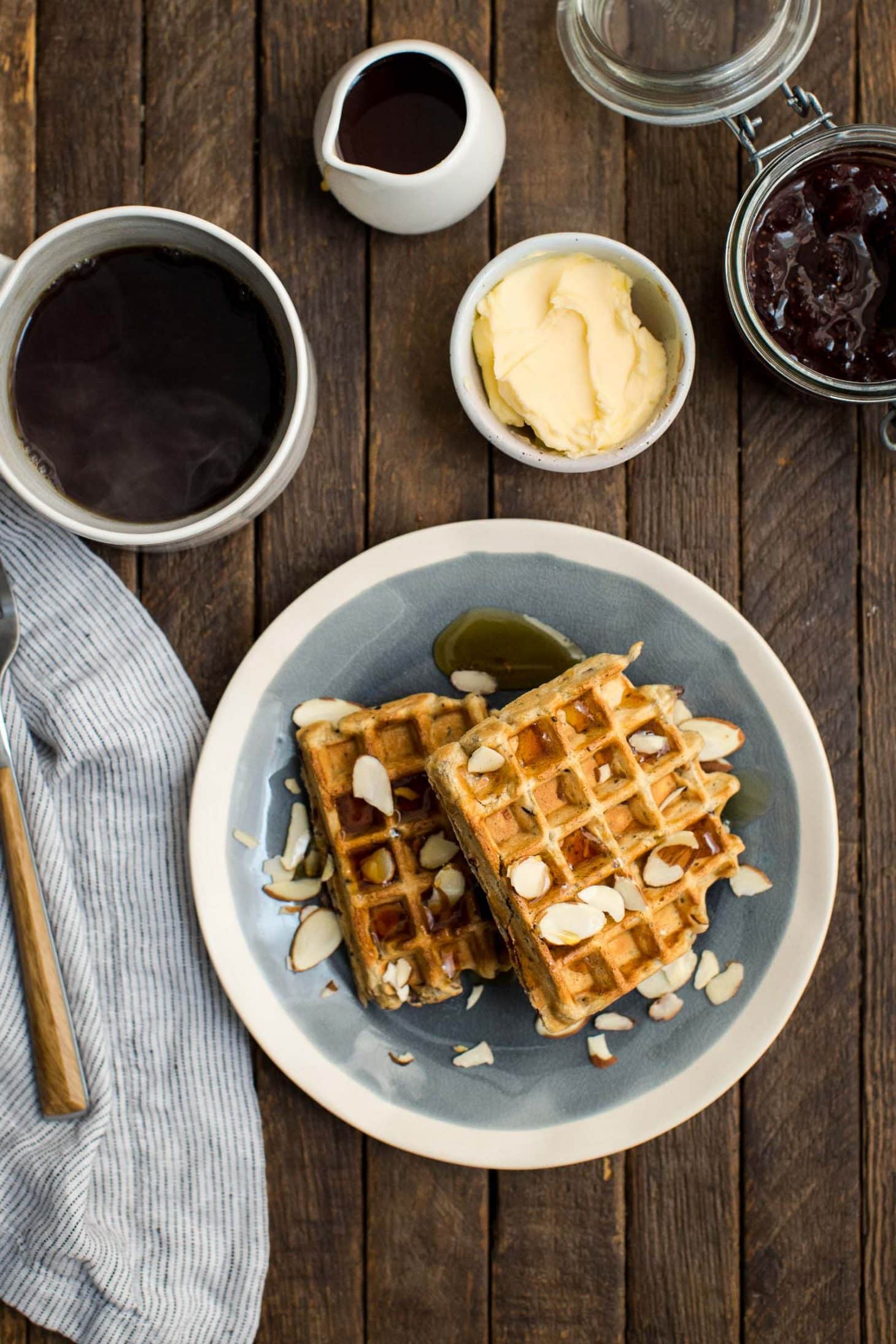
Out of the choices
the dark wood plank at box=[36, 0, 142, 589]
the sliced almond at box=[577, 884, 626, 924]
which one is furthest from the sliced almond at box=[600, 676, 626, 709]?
the dark wood plank at box=[36, 0, 142, 589]

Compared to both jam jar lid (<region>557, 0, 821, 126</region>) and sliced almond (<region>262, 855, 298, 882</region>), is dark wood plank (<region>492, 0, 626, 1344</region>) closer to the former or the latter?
jam jar lid (<region>557, 0, 821, 126</region>)

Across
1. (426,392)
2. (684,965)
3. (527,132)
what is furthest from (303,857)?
(527,132)

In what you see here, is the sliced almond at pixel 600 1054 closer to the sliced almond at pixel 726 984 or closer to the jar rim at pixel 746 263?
the sliced almond at pixel 726 984

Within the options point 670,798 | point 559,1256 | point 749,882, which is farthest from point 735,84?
point 559,1256

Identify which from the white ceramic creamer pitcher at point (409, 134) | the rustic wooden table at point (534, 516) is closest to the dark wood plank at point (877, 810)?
the rustic wooden table at point (534, 516)

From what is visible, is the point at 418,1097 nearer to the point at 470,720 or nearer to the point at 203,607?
the point at 470,720

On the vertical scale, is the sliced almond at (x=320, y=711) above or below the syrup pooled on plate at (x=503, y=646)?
below

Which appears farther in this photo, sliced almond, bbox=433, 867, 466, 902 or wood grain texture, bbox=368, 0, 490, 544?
wood grain texture, bbox=368, 0, 490, 544
